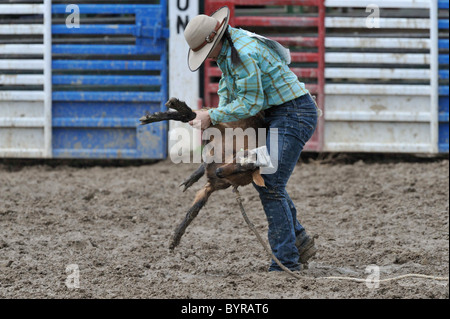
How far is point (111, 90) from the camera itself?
7.98m

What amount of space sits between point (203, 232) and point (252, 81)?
1818mm

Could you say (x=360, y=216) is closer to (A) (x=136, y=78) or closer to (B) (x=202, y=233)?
(B) (x=202, y=233)

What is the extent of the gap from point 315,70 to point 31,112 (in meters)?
2.90

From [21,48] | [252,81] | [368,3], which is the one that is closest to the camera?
[252,81]

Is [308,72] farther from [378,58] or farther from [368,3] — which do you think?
[368,3]

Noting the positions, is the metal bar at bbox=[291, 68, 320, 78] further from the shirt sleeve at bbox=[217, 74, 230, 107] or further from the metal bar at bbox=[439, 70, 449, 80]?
the shirt sleeve at bbox=[217, 74, 230, 107]

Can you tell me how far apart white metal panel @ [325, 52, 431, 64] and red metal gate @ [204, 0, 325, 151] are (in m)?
0.13

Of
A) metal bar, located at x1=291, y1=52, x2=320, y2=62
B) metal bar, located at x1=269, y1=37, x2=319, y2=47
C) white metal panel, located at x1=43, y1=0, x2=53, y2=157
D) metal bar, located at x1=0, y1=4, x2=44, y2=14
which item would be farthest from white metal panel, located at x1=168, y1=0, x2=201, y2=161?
metal bar, located at x1=0, y1=4, x2=44, y2=14

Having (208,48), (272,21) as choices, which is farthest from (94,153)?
(208,48)

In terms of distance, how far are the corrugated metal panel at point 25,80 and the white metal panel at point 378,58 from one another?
2.85 meters

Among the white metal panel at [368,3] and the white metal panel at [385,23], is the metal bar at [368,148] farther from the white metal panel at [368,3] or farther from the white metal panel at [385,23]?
the white metal panel at [368,3]

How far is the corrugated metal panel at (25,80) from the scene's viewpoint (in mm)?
7840

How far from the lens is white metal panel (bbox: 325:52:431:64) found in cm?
786
